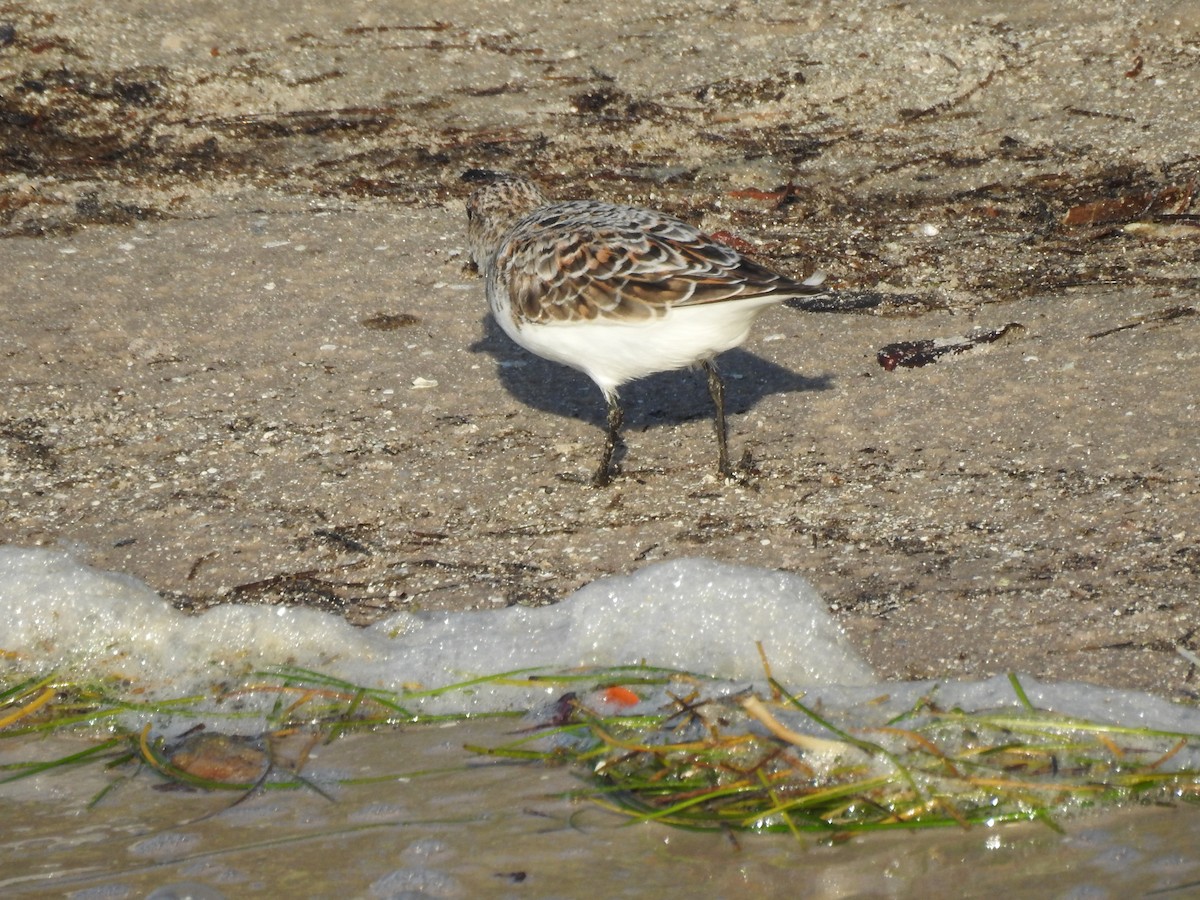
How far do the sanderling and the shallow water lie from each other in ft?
5.88

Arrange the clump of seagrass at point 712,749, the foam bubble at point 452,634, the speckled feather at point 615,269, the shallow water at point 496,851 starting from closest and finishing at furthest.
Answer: the shallow water at point 496,851 → the clump of seagrass at point 712,749 → the foam bubble at point 452,634 → the speckled feather at point 615,269

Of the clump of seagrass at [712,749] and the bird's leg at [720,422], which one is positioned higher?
the bird's leg at [720,422]

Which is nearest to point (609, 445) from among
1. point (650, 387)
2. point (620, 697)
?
point (650, 387)

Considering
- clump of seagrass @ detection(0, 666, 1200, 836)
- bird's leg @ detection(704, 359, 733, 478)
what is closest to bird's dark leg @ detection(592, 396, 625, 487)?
bird's leg @ detection(704, 359, 733, 478)

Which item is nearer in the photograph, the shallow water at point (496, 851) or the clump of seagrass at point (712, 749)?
the shallow water at point (496, 851)

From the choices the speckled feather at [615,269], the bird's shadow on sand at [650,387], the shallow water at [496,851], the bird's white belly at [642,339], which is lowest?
the shallow water at [496,851]

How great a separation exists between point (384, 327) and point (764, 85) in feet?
9.80

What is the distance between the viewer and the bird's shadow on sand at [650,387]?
5711mm

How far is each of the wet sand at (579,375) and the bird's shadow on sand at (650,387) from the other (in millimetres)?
26

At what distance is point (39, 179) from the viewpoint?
24.6ft

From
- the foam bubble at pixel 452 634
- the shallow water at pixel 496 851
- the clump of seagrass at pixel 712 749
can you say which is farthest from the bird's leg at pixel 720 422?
the shallow water at pixel 496 851

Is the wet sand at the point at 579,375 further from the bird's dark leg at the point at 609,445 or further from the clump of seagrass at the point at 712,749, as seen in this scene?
the clump of seagrass at the point at 712,749

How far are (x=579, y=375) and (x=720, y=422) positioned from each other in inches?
46.1

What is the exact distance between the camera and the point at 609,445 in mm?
5168
